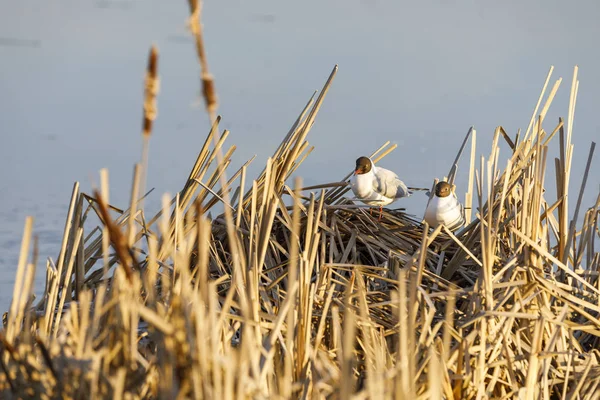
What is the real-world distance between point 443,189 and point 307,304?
1561mm

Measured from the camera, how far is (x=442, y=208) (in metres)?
3.34

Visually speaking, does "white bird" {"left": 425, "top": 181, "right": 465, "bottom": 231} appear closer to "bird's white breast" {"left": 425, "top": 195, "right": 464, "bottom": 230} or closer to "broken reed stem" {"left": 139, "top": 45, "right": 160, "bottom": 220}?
"bird's white breast" {"left": 425, "top": 195, "right": 464, "bottom": 230}

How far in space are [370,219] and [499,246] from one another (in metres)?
0.60

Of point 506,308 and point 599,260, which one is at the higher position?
point 599,260

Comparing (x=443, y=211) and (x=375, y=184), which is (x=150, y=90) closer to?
(x=443, y=211)

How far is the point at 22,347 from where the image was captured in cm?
139

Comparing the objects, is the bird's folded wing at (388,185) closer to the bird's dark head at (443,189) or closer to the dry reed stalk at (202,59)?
the bird's dark head at (443,189)

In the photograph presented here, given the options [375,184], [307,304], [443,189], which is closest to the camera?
[307,304]

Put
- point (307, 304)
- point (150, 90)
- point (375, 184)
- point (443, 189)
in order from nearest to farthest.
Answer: point (150, 90) < point (307, 304) < point (443, 189) < point (375, 184)

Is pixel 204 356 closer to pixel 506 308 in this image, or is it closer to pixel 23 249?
pixel 23 249

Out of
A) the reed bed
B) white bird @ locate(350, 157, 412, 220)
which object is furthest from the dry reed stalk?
white bird @ locate(350, 157, 412, 220)

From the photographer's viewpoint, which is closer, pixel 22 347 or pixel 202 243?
pixel 202 243

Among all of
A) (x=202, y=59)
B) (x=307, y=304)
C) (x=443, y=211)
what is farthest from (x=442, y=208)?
(x=202, y=59)

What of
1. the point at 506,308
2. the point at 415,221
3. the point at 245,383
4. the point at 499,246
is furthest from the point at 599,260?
the point at 245,383
